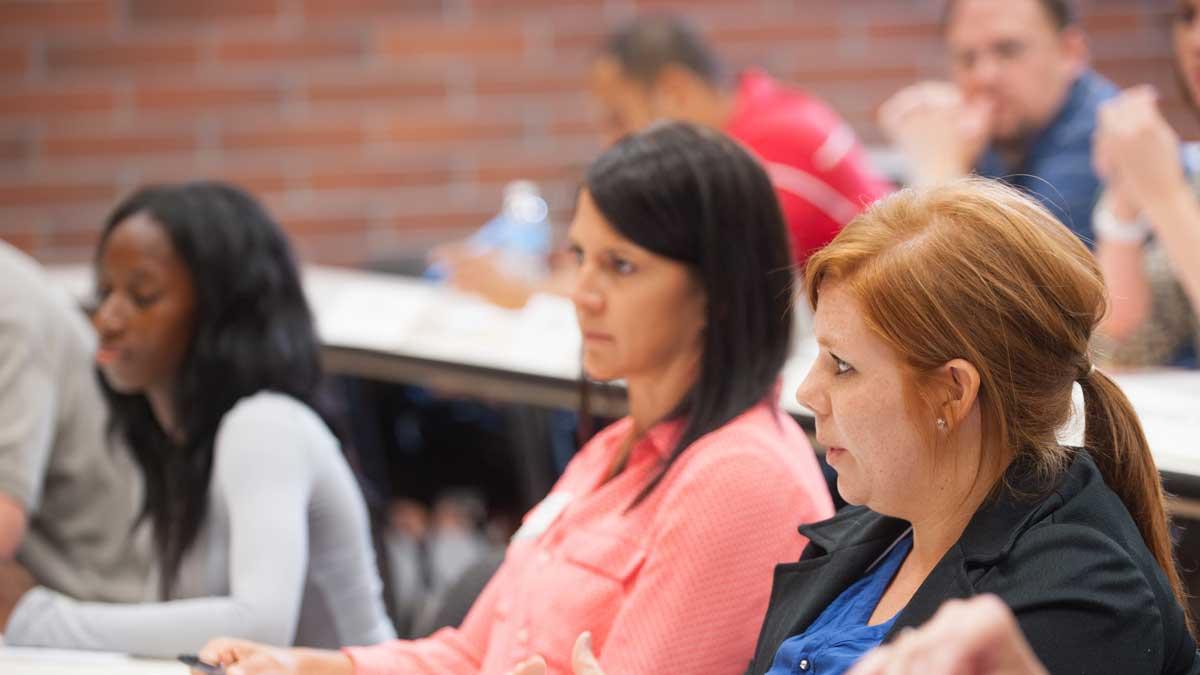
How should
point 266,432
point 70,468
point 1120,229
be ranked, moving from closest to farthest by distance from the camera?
point 266,432, point 70,468, point 1120,229

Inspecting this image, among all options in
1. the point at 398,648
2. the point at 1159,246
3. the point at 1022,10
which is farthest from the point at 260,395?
the point at 1022,10

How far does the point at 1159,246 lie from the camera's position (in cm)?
277

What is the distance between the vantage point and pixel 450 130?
15.3ft

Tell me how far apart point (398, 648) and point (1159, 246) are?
1752 millimetres

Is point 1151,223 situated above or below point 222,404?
above

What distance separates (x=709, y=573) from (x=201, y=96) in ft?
11.4

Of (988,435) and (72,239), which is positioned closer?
(988,435)

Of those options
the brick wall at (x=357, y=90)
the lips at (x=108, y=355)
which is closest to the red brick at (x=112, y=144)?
the brick wall at (x=357, y=90)

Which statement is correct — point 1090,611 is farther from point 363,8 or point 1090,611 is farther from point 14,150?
point 14,150

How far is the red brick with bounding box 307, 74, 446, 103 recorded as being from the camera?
15.0ft

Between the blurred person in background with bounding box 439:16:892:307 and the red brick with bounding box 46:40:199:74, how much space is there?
4.69ft

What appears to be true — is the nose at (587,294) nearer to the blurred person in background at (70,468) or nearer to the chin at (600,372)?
the chin at (600,372)

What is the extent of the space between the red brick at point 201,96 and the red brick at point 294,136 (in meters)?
0.09

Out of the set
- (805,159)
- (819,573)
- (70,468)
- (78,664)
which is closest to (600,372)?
(819,573)
